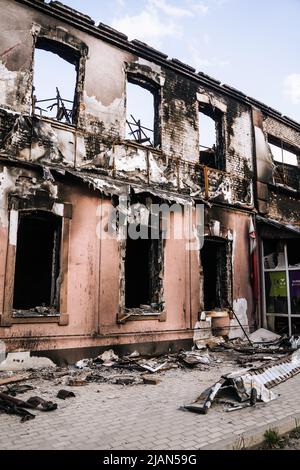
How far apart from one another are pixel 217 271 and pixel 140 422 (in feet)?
22.7

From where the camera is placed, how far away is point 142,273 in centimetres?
1062

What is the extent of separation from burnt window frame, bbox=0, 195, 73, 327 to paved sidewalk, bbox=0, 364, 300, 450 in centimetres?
141

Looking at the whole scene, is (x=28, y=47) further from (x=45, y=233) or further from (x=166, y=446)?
(x=166, y=446)

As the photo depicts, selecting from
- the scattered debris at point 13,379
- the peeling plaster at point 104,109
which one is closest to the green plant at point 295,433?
the scattered debris at point 13,379

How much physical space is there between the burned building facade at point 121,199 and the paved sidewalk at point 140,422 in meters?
2.26

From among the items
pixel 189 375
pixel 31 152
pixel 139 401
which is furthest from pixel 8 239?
pixel 189 375

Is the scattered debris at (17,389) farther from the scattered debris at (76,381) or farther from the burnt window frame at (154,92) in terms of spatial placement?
the burnt window frame at (154,92)

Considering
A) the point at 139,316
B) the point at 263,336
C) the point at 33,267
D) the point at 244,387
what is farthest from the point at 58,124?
the point at 263,336

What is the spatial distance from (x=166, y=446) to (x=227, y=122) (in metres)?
9.84

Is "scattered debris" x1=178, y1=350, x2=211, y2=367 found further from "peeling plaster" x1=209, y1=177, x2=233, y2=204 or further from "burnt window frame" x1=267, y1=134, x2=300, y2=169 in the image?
"burnt window frame" x1=267, y1=134, x2=300, y2=169

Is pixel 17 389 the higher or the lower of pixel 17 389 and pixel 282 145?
the lower

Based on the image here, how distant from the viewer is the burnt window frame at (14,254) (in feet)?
21.5

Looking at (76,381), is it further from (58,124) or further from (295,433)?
(58,124)

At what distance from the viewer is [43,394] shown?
5371 mm
